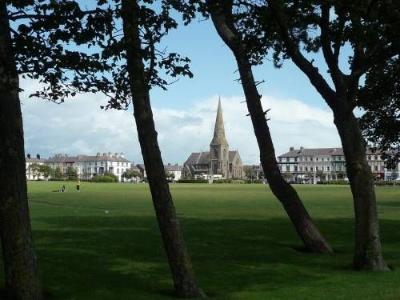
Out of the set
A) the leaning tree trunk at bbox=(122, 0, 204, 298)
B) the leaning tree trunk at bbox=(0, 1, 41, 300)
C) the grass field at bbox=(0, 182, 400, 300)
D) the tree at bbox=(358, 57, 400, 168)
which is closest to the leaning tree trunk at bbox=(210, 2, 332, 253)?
the grass field at bbox=(0, 182, 400, 300)

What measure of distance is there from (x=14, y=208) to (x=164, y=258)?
7.56m

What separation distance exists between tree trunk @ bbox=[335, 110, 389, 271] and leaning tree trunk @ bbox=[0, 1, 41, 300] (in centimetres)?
842

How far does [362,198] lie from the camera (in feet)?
50.2

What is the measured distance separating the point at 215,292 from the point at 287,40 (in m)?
6.74

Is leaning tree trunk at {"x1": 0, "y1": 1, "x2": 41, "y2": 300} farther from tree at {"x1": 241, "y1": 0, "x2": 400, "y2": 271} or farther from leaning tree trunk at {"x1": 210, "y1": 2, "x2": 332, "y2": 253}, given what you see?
leaning tree trunk at {"x1": 210, "y1": 2, "x2": 332, "y2": 253}

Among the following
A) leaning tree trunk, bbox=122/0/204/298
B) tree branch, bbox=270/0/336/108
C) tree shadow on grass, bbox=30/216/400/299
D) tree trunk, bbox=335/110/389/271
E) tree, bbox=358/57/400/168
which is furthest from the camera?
tree, bbox=358/57/400/168

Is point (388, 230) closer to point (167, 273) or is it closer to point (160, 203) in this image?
point (167, 273)

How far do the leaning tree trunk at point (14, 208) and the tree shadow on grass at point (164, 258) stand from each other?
150 cm

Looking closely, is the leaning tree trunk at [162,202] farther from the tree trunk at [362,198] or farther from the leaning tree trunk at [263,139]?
the leaning tree trunk at [263,139]

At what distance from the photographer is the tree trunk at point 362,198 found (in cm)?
1523

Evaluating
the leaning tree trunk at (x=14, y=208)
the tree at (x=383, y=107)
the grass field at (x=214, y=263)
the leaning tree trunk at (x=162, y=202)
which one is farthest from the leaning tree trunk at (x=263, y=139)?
the leaning tree trunk at (x=14, y=208)

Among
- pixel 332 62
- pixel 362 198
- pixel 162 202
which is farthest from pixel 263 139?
pixel 162 202

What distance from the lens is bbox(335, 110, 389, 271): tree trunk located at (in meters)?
15.2

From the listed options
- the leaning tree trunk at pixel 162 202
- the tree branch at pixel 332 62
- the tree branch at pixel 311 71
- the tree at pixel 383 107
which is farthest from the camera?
the tree at pixel 383 107
